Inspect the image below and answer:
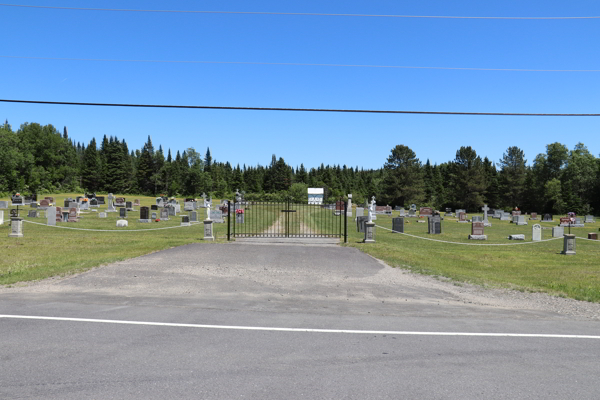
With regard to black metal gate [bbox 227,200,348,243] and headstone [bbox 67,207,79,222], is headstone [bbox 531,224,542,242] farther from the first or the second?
→ headstone [bbox 67,207,79,222]

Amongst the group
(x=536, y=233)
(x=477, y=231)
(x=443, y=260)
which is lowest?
(x=443, y=260)

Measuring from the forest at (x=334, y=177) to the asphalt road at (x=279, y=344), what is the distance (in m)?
56.5

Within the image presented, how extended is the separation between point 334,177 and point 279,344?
114460 mm

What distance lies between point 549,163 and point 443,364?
327 feet

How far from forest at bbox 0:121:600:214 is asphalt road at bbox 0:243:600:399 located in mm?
56461

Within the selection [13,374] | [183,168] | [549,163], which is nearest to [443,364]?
[13,374]

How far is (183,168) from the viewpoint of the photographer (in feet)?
360

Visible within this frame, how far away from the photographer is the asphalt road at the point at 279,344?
429 cm

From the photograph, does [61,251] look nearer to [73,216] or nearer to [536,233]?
[73,216]

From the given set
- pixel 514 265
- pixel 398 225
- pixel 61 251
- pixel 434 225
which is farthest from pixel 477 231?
pixel 61 251

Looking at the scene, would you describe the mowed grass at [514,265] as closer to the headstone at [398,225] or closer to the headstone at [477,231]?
the headstone at [477,231]

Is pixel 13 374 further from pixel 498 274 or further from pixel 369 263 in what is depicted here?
pixel 498 274

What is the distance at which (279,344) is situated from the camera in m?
5.58

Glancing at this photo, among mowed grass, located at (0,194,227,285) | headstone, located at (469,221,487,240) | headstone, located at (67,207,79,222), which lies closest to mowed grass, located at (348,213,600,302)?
headstone, located at (469,221,487,240)
